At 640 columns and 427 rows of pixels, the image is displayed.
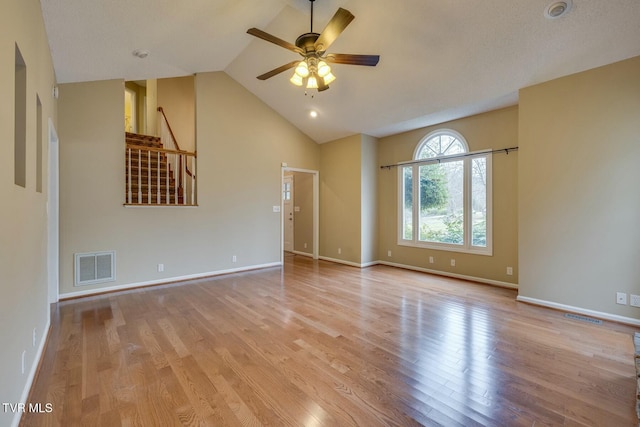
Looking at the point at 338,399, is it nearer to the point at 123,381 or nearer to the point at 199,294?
the point at 123,381

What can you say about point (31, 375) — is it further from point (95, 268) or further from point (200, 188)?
point (200, 188)

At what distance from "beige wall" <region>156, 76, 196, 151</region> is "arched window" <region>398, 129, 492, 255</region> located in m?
4.30

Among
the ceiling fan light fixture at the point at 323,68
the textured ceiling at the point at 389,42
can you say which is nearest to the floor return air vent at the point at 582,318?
the textured ceiling at the point at 389,42

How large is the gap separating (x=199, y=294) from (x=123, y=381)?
82.6 inches

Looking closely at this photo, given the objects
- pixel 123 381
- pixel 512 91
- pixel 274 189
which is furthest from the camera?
pixel 274 189

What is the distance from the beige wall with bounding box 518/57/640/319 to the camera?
3082mm

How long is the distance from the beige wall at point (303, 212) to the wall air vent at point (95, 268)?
13.4 ft

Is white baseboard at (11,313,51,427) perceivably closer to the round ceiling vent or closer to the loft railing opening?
the loft railing opening

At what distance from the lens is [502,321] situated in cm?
316

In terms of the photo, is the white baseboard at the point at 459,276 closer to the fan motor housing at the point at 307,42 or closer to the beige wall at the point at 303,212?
the beige wall at the point at 303,212

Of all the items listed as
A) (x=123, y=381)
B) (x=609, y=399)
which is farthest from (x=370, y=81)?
(x=123, y=381)

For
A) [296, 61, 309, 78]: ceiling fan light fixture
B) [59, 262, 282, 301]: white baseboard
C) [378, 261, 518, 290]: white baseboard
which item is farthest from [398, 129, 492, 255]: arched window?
[296, 61, 309, 78]: ceiling fan light fixture

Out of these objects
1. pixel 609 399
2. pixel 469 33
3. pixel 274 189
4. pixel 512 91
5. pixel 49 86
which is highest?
pixel 469 33

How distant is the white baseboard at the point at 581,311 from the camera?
3.08 metres
